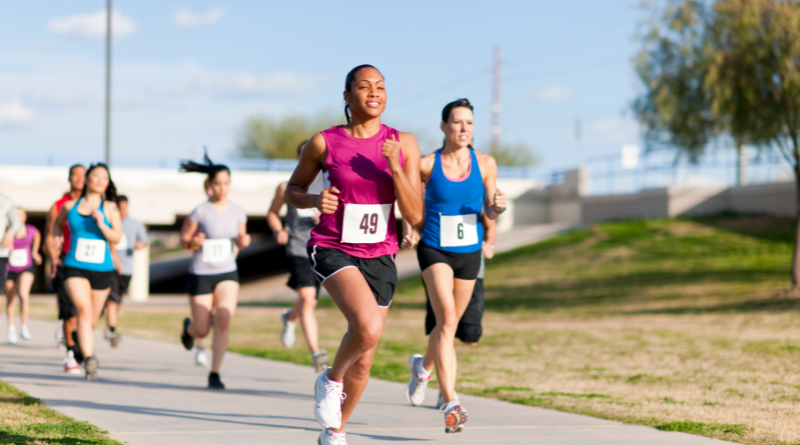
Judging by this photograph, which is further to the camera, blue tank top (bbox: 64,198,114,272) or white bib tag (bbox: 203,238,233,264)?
blue tank top (bbox: 64,198,114,272)

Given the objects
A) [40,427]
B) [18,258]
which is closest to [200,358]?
[40,427]

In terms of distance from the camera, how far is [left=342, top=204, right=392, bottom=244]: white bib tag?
4559 millimetres

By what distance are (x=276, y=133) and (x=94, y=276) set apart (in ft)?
212

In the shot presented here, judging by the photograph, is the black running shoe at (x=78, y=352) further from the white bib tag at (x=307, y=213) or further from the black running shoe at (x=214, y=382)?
the white bib tag at (x=307, y=213)

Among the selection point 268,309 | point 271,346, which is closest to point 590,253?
point 268,309

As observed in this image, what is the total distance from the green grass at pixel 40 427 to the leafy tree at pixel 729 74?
17.2 metres

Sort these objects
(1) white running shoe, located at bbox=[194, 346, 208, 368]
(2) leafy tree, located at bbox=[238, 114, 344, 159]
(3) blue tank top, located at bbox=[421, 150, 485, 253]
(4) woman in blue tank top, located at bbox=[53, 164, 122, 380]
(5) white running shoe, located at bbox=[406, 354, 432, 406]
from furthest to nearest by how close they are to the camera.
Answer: (2) leafy tree, located at bbox=[238, 114, 344, 159], (1) white running shoe, located at bbox=[194, 346, 208, 368], (4) woman in blue tank top, located at bbox=[53, 164, 122, 380], (5) white running shoe, located at bbox=[406, 354, 432, 406], (3) blue tank top, located at bbox=[421, 150, 485, 253]

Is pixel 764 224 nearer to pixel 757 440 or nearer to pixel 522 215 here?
pixel 522 215

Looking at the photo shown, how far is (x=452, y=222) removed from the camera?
240 inches

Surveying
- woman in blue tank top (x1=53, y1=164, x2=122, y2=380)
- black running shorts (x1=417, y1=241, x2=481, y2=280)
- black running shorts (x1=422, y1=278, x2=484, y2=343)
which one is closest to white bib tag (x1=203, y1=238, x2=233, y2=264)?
woman in blue tank top (x1=53, y1=164, x2=122, y2=380)

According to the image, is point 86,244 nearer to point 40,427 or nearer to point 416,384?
point 40,427

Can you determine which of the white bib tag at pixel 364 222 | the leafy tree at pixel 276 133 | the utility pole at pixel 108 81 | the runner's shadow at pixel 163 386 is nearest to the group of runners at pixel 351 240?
the white bib tag at pixel 364 222

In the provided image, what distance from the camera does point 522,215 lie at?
42719 millimetres

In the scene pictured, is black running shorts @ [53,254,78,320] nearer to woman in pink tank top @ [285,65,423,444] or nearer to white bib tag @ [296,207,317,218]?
white bib tag @ [296,207,317,218]
